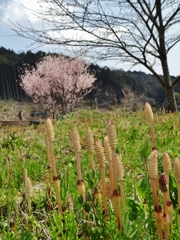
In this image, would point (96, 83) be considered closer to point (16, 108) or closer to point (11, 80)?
point (11, 80)

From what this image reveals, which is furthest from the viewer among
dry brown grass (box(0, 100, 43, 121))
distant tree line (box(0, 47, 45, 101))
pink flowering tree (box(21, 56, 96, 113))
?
distant tree line (box(0, 47, 45, 101))

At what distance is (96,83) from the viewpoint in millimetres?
94938

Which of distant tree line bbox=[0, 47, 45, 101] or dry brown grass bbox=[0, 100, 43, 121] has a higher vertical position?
distant tree line bbox=[0, 47, 45, 101]

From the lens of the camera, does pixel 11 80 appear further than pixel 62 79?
Yes

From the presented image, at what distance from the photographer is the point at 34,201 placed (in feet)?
7.86

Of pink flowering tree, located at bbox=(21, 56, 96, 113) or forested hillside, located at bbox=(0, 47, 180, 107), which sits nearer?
pink flowering tree, located at bbox=(21, 56, 96, 113)

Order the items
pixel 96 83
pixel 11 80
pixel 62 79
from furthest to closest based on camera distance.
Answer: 1. pixel 96 83
2. pixel 11 80
3. pixel 62 79

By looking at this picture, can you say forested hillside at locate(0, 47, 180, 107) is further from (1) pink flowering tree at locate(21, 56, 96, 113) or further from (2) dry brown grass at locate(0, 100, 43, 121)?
(1) pink flowering tree at locate(21, 56, 96, 113)

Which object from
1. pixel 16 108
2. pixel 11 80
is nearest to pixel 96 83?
pixel 11 80

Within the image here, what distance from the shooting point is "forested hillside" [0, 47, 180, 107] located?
3519 inches

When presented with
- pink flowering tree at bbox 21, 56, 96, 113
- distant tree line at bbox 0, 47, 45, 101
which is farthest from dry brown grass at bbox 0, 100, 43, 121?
pink flowering tree at bbox 21, 56, 96, 113

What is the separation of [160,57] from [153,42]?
76 centimetres

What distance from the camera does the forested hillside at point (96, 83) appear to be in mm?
89375

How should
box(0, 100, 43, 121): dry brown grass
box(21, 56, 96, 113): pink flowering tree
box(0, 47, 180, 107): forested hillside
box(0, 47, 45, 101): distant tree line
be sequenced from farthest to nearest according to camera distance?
box(0, 47, 180, 107): forested hillside
box(0, 47, 45, 101): distant tree line
box(0, 100, 43, 121): dry brown grass
box(21, 56, 96, 113): pink flowering tree
